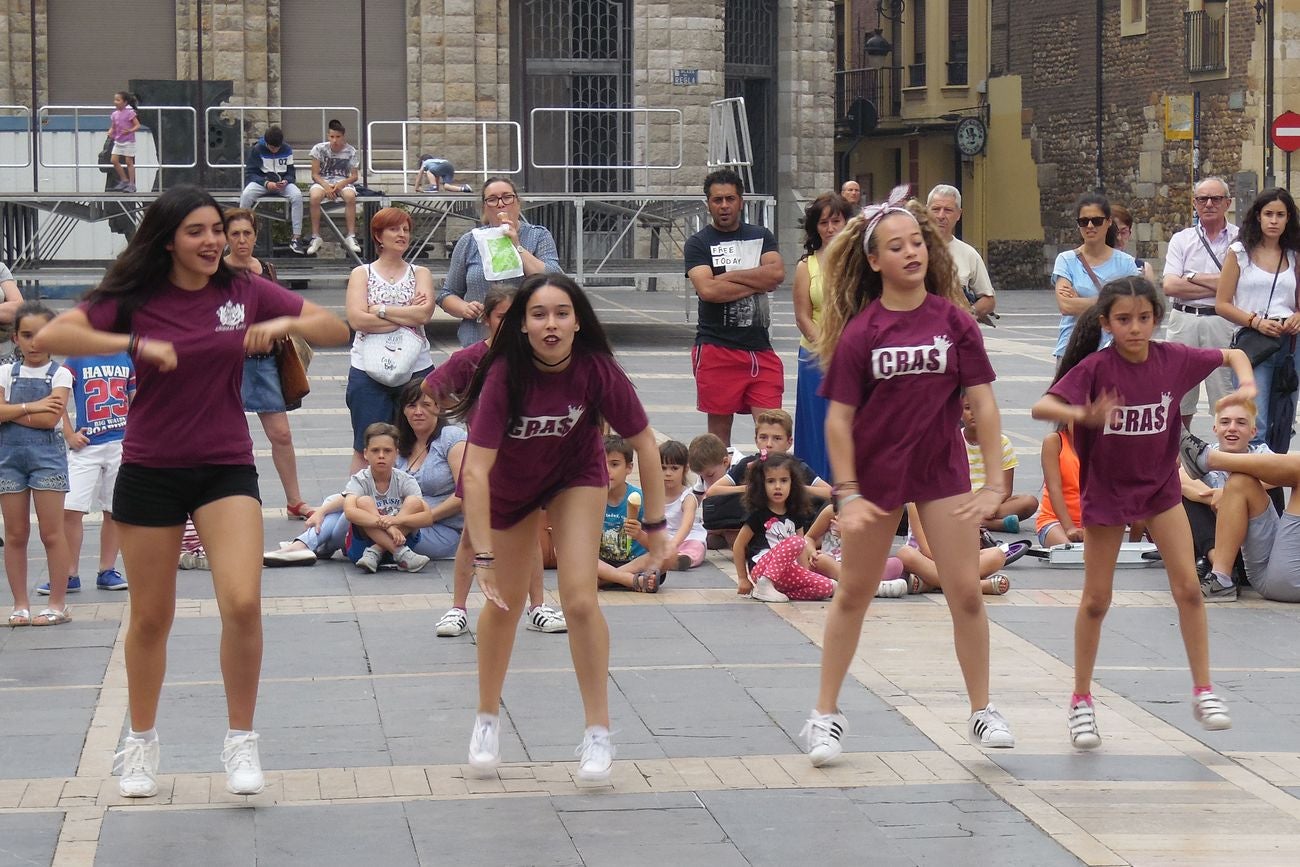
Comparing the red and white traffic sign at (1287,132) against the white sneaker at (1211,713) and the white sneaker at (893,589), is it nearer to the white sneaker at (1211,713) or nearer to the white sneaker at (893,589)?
the white sneaker at (893,589)

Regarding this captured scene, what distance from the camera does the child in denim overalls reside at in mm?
8539

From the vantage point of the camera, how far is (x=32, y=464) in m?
8.59

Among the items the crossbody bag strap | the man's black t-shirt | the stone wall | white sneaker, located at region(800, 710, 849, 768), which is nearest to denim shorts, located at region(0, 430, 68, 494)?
the man's black t-shirt

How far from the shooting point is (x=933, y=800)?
228 inches

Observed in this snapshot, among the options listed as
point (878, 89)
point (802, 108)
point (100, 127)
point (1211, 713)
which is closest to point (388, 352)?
point (1211, 713)

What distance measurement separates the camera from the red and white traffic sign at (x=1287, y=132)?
31.0m

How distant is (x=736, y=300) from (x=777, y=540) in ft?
6.37

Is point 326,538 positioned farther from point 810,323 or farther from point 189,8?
point 189,8

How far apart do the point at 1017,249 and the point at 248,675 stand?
128ft

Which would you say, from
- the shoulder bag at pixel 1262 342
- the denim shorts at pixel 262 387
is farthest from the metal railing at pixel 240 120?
the shoulder bag at pixel 1262 342

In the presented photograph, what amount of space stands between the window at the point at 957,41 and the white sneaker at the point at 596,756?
41.2 m

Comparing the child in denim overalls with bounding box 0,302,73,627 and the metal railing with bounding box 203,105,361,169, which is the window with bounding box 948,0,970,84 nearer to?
the metal railing with bounding box 203,105,361,169

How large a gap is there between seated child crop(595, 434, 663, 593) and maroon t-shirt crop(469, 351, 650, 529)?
3005mm

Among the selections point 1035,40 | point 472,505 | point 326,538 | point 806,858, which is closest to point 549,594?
point 326,538
